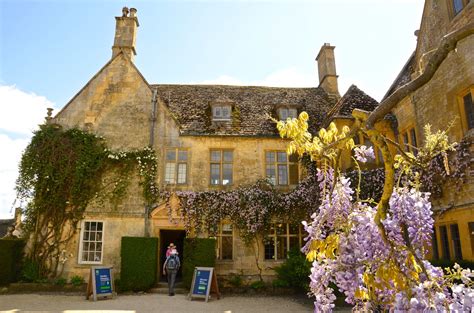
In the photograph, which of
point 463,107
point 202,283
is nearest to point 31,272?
point 202,283

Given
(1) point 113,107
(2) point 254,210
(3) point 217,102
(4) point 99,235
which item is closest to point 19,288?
(4) point 99,235

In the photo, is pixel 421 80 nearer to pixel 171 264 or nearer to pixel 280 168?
pixel 171 264

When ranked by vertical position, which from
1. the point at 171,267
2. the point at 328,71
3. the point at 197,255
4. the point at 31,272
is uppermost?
the point at 328,71

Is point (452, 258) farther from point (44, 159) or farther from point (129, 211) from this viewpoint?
point (44, 159)

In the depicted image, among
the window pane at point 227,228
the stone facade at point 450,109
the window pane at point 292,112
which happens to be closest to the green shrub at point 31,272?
the window pane at point 227,228

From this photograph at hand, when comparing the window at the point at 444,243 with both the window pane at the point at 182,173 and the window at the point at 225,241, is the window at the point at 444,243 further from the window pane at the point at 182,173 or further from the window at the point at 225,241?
the window pane at the point at 182,173

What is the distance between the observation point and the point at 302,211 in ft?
46.7

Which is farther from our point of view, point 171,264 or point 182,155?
point 182,155

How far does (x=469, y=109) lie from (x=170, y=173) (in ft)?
35.9

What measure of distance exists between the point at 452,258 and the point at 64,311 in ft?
35.4

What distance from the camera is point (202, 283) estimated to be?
36.8 ft

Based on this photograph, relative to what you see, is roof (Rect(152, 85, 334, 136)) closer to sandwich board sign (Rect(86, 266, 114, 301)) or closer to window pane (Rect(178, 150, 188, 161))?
window pane (Rect(178, 150, 188, 161))

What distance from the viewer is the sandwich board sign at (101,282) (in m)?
11.0

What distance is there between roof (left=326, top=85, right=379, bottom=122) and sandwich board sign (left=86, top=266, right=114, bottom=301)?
409 inches
